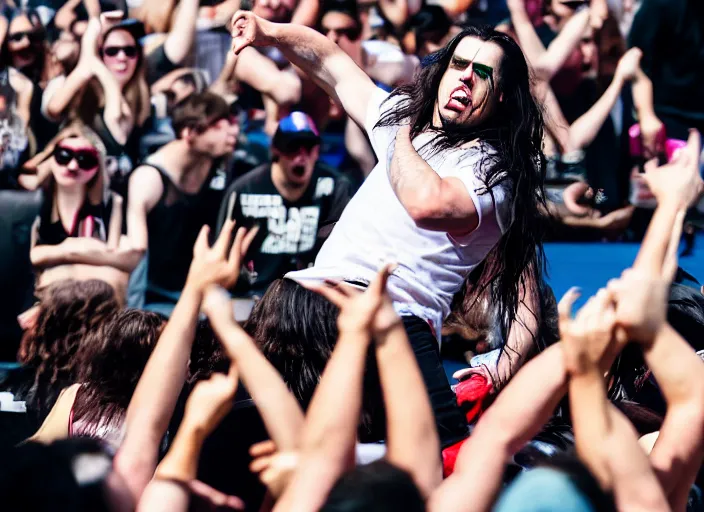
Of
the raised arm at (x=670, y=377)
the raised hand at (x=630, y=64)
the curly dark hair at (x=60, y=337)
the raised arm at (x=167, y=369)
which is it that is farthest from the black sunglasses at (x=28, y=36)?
the raised arm at (x=670, y=377)

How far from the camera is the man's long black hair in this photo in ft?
7.19

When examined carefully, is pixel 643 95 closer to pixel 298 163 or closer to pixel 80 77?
pixel 298 163

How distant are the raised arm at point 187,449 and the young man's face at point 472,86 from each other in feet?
2.76

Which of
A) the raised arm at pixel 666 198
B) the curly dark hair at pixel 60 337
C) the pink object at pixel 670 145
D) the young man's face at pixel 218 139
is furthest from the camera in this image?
the young man's face at pixel 218 139

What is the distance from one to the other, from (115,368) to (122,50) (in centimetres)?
261

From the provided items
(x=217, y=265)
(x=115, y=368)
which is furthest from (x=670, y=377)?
(x=115, y=368)

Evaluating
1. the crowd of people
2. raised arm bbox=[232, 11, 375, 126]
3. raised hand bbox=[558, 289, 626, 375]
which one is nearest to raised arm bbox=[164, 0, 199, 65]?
the crowd of people

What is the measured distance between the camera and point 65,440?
1613mm

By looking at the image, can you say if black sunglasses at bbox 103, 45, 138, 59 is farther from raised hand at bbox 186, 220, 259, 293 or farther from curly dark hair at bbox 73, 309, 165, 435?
raised hand at bbox 186, 220, 259, 293

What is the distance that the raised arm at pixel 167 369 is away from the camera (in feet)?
5.81

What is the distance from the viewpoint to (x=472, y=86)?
221 cm

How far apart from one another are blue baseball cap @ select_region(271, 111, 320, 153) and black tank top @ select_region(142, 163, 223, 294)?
14.2 inches

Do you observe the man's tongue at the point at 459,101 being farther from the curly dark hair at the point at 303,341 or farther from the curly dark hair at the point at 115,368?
the curly dark hair at the point at 115,368

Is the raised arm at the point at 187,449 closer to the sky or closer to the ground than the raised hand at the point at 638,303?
closer to the ground
